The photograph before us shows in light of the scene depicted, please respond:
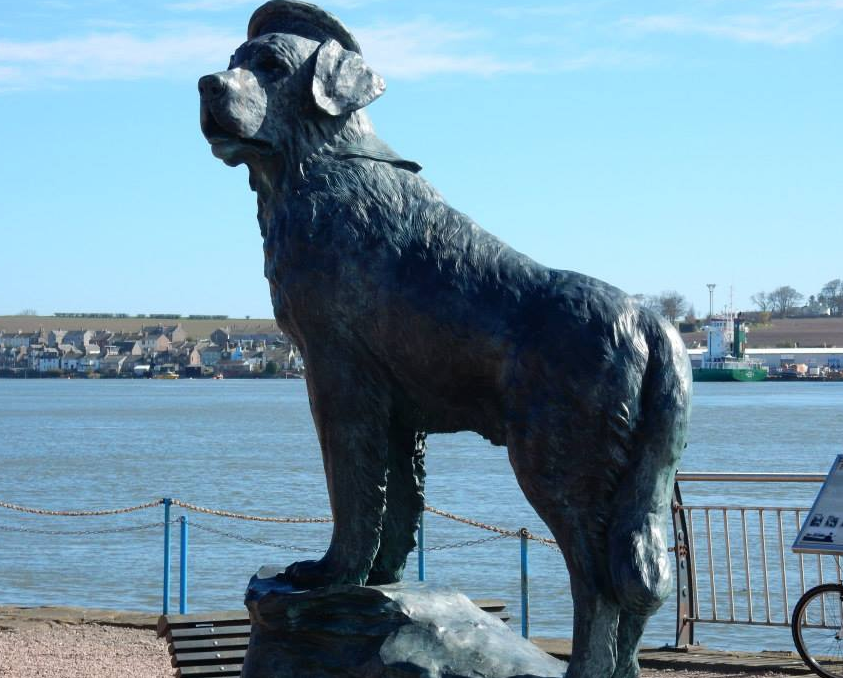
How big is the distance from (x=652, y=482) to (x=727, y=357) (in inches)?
5062

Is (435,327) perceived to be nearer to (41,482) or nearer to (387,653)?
(387,653)

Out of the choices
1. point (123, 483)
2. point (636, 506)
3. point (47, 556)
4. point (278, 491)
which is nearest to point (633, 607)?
point (636, 506)

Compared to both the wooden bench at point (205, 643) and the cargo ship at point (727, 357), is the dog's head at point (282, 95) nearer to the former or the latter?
the wooden bench at point (205, 643)

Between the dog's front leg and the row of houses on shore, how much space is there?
15511 cm

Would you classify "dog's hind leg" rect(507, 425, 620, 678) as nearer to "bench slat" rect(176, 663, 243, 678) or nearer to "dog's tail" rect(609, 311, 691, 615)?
"dog's tail" rect(609, 311, 691, 615)

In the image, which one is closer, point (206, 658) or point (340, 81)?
point (340, 81)

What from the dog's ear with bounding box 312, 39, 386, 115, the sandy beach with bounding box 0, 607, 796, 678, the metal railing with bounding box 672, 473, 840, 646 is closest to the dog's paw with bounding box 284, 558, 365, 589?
the dog's ear with bounding box 312, 39, 386, 115

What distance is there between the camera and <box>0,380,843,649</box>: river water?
52.6 feet

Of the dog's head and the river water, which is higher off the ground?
the dog's head

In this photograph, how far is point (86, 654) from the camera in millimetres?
9469

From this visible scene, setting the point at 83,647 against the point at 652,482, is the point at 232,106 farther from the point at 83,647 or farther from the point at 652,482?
the point at 83,647

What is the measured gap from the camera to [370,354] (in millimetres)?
5184

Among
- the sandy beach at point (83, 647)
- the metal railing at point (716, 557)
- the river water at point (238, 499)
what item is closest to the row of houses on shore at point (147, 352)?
the river water at point (238, 499)

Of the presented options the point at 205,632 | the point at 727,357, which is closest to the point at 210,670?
the point at 205,632
